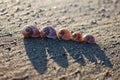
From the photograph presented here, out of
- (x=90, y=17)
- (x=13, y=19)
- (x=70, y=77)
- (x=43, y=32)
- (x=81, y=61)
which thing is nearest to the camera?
(x=70, y=77)

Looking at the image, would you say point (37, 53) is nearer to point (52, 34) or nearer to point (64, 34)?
point (52, 34)

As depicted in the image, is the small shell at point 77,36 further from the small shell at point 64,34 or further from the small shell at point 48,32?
the small shell at point 48,32

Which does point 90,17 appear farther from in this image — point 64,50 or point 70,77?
point 70,77

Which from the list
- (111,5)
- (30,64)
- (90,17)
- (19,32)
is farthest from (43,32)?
(111,5)

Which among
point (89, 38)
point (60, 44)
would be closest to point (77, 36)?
point (89, 38)

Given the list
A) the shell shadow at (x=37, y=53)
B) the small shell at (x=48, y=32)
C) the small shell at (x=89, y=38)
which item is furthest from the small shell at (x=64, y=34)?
the shell shadow at (x=37, y=53)
